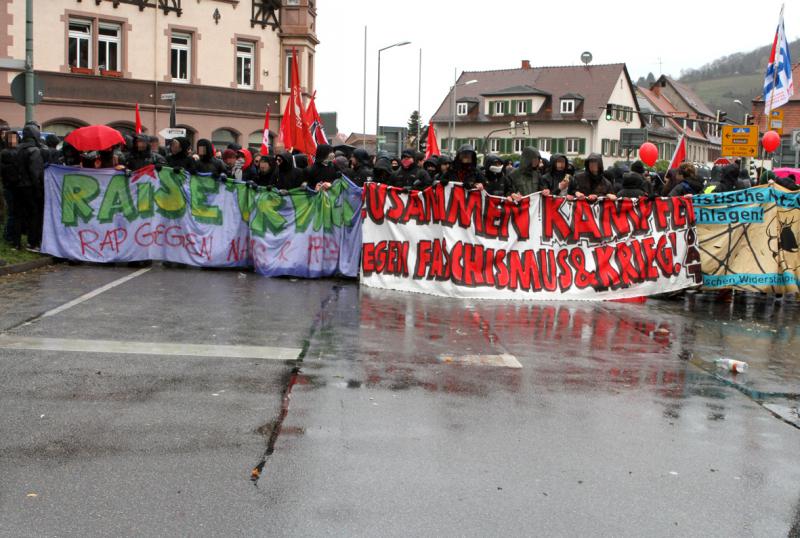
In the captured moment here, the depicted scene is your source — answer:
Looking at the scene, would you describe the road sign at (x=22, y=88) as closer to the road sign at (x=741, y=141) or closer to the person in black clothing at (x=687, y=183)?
the person in black clothing at (x=687, y=183)

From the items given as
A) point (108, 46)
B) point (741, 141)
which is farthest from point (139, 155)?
point (108, 46)

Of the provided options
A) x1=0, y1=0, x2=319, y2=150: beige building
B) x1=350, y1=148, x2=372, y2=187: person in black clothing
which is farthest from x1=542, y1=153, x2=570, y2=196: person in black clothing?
x1=0, y1=0, x2=319, y2=150: beige building

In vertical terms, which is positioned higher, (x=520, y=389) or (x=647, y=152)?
(x=647, y=152)

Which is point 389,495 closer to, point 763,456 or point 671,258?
point 763,456

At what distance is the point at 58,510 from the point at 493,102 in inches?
3609

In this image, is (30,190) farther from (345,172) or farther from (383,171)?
(383,171)

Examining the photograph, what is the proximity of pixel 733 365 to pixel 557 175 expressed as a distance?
20.9ft

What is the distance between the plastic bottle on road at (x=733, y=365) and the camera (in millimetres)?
8336

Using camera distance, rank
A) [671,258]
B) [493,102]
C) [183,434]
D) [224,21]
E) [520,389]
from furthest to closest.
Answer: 1. [493,102]
2. [224,21]
3. [671,258]
4. [520,389]
5. [183,434]

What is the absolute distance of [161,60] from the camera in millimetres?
38812

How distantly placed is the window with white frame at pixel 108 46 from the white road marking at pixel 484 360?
3260cm

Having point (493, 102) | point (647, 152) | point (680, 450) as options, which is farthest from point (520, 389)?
point (493, 102)

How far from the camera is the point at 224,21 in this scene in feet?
133

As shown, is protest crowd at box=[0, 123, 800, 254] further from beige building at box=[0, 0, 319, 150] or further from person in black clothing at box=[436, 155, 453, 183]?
beige building at box=[0, 0, 319, 150]
